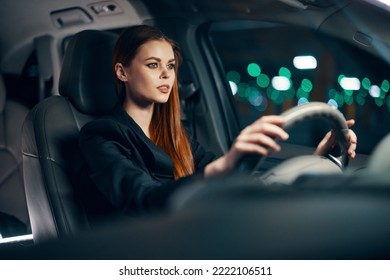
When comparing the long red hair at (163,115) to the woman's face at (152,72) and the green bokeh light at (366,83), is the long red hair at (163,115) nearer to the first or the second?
the woman's face at (152,72)

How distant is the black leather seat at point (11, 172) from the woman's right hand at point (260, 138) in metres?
1.15

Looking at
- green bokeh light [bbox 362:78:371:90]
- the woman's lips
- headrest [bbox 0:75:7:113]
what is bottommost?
green bokeh light [bbox 362:78:371:90]

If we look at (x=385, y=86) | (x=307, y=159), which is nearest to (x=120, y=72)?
(x=307, y=159)

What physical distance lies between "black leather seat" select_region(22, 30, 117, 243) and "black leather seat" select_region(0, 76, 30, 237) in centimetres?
53

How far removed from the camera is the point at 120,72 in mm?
1349

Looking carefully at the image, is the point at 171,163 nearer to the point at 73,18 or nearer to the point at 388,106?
the point at 388,106

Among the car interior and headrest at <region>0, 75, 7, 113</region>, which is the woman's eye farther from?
headrest at <region>0, 75, 7, 113</region>

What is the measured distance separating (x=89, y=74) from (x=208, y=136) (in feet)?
1.98

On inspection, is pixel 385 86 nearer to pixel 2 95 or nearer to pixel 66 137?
pixel 66 137

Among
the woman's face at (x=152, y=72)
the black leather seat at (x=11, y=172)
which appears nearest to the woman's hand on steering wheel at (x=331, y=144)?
the woman's face at (x=152, y=72)

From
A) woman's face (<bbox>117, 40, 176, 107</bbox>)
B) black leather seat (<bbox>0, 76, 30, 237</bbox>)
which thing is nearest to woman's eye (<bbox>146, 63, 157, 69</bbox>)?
woman's face (<bbox>117, 40, 176, 107</bbox>)

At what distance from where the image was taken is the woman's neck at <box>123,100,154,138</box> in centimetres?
135

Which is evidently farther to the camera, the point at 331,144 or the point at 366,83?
the point at 366,83
